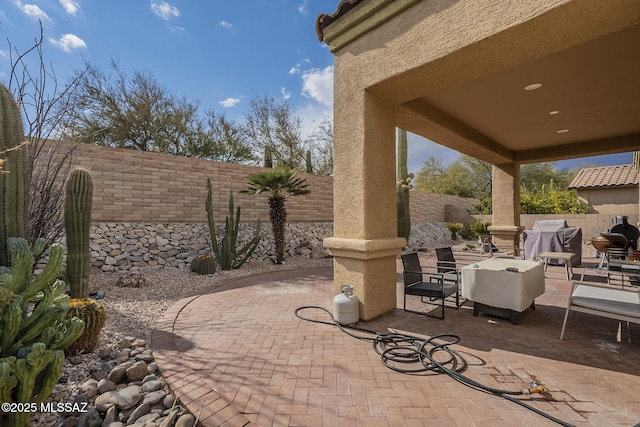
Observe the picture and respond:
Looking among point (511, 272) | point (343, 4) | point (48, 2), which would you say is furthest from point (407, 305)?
point (48, 2)

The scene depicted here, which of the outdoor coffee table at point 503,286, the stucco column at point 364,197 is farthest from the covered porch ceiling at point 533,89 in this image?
the outdoor coffee table at point 503,286

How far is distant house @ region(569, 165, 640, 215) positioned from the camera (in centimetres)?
1441

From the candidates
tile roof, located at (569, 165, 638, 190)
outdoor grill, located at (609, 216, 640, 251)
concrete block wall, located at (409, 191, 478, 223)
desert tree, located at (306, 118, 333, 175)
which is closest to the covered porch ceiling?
outdoor grill, located at (609, 216, 640, 251)

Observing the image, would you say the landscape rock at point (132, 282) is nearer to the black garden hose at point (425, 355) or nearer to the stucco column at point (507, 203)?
the black garden hose at point (425, 355)

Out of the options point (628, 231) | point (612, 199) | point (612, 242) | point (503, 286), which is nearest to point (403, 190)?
point (612, 242)

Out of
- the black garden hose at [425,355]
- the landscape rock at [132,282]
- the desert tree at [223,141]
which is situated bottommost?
the black garden hose at [425,355]

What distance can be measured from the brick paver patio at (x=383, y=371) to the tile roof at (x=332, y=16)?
13.8ft

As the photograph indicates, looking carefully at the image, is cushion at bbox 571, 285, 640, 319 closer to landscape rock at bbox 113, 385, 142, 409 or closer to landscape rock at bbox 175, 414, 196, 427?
landscape rock at bbox 175, 414, 196, 427

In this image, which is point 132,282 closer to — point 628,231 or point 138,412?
point 138,412

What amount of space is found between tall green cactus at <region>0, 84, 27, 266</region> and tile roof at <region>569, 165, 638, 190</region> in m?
21.5

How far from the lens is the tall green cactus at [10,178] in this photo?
8.60 feet

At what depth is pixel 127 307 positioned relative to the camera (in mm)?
4555

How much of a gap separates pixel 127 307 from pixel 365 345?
386 cm

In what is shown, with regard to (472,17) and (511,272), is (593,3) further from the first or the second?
(511,272)
